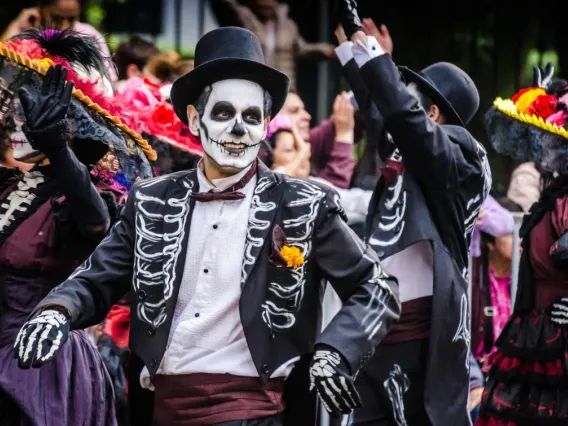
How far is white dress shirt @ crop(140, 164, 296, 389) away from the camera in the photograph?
167 inches

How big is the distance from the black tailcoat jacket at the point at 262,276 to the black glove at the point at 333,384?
0.61 feet

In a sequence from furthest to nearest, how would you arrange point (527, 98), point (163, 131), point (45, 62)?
point (163, 131) < point (527, 98) < point (45, 62)

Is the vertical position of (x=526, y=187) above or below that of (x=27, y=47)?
below

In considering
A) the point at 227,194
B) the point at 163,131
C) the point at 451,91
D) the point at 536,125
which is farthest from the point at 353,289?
the point at 163,131

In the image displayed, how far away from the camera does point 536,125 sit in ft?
20.9

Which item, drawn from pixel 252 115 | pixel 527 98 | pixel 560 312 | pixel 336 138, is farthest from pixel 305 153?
pixel 252 115

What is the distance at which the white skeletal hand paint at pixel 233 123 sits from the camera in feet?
14.5

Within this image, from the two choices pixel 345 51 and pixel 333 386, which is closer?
pixel 333 386

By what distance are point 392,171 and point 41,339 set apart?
1922mm

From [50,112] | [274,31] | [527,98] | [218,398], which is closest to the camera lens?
[218,398]

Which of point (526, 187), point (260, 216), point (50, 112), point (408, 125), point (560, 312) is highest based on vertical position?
point (50, 112)

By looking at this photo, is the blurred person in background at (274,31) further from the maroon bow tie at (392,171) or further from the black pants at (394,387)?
the black pants at (394,387)

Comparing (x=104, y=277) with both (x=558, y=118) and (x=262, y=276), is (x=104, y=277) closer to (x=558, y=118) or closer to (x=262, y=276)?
(x=262, y=276)

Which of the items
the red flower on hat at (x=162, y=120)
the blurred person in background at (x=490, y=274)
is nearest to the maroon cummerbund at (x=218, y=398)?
the red flower on hat at (x=162, y=120)
